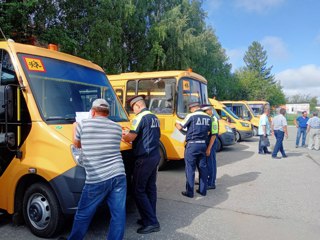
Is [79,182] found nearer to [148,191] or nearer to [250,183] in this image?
[148,191]

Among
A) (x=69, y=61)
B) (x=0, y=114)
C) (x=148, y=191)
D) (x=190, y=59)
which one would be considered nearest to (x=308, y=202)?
(x=148, y=191)

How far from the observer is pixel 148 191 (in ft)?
14.5

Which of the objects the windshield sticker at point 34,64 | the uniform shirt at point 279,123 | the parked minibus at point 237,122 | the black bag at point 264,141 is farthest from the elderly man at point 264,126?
the windshield sticker at point 34,64

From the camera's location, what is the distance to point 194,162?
571cm

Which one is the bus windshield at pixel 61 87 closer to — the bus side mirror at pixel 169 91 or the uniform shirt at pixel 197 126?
the uniform shirt at pixel 197 126

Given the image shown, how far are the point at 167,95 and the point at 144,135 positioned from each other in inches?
140

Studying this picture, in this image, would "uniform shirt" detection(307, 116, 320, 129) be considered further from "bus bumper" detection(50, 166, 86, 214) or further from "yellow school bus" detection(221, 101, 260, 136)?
"bus bumper" detection(50, 166, 86, 214)

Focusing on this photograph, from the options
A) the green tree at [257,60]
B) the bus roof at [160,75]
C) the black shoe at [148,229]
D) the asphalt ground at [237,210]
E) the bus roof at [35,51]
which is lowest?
the asphalt ground at [237,210]

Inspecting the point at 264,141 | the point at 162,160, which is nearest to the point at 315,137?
the point at 264,141

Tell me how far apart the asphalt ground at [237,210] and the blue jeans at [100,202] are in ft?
2.18

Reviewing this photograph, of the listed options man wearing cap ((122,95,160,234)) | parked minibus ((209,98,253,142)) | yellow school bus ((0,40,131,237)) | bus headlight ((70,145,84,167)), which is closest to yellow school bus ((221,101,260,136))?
parked minibus ((209,98,253,142))

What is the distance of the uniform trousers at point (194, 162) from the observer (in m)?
5.67

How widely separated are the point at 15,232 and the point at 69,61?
8.57 ft

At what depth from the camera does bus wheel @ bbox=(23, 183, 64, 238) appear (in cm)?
373
